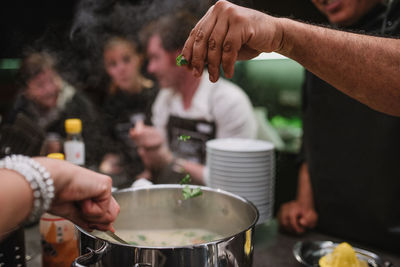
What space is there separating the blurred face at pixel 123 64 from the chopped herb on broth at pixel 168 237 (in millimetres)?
2297

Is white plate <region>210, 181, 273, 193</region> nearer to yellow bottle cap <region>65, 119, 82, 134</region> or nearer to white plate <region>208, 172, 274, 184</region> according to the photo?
white plate <region>208, 172, 274, 184</region>

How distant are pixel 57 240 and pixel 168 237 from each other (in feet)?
1.18

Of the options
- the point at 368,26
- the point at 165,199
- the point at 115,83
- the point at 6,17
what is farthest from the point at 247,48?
the point at 6,17

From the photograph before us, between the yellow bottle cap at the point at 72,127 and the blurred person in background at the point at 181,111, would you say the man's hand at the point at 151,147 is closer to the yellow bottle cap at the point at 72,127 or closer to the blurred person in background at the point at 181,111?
the blurred person in background at the point at 181,111

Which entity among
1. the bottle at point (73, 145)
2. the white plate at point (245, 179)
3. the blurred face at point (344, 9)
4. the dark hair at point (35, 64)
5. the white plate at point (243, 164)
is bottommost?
the white plate at point (245, 179)

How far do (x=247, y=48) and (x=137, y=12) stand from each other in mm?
2249

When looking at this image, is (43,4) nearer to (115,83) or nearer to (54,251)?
(115,83)

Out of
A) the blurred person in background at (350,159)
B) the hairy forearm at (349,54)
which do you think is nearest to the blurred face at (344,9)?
the blurred person in background at (350,159)

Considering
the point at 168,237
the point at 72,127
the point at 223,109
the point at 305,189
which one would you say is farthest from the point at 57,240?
the point at 223,109

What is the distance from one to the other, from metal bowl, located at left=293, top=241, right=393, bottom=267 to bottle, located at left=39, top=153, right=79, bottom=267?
768mm

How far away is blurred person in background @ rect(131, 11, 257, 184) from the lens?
250 cm

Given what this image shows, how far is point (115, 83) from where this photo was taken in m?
3.34

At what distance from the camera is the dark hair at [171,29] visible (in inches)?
98.7

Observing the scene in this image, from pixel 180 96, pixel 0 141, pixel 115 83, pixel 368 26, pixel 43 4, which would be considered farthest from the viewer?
pixel 43 4
